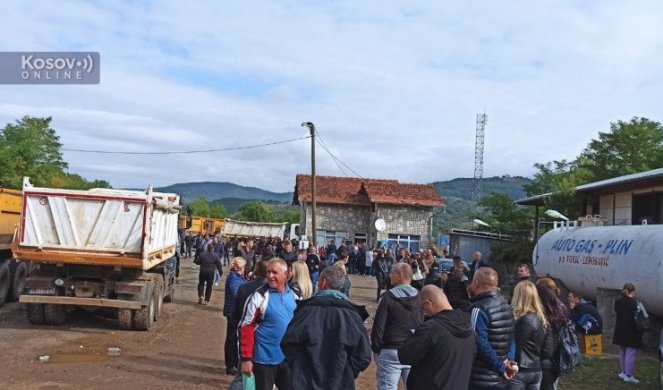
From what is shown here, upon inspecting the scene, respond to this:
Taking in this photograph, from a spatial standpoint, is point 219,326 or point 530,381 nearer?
point 530,381

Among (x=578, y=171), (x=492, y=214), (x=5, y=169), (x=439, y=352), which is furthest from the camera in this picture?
(x=492, y=214)

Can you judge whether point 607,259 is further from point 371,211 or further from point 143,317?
point 371,211

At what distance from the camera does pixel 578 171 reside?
37031 millimetres

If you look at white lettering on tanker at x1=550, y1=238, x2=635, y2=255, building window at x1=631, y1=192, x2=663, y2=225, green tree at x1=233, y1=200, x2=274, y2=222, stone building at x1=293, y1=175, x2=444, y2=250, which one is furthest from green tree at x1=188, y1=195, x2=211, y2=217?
white lettering on tanker at x1=550, y1=238, x2=635, y2=255

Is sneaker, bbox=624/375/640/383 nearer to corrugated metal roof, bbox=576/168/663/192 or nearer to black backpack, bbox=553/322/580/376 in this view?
black backpack, bbox=553/322/580/376

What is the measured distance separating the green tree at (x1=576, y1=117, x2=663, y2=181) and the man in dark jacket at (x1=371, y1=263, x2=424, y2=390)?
1226 inches

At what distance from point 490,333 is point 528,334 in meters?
0.79

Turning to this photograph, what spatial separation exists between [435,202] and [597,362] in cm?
3673

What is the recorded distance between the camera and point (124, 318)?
13312 millimetres

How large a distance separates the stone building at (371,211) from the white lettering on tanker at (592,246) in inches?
1089

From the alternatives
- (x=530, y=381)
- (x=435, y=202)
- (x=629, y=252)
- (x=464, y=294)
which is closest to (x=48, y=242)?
(x=464, y=294)

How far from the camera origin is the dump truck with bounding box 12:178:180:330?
495 inches

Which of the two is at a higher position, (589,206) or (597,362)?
(589,206)

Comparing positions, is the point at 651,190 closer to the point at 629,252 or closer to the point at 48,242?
the point at 629,252
